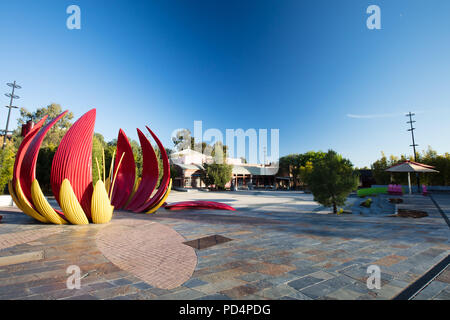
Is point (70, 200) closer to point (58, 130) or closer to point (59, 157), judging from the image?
point (59, 157)

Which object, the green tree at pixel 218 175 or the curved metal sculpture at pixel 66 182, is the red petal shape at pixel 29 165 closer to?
the curved metal sculpture at pixel 66 182

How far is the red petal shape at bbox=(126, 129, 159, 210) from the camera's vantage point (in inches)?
372

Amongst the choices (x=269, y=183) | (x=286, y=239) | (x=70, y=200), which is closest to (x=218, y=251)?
(x=286, y=239)

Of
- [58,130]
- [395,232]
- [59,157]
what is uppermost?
[58,130]

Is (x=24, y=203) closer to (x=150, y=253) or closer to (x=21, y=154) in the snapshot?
(x=21, y=154)

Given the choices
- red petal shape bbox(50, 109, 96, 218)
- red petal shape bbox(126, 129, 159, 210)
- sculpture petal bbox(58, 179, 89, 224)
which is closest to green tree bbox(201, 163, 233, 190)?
red petal shape bbox(126, 129, 159, 210)

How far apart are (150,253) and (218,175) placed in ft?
99.2

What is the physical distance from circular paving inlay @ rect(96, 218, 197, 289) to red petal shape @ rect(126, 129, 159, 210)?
11.0 ft

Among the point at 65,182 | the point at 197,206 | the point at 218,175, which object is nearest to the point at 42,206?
the point at 65,182

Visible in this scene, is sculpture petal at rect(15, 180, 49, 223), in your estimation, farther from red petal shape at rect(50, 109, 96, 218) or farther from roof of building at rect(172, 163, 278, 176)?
roof of building at rect(172, 163, 278, 176)

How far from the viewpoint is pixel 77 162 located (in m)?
6.36
